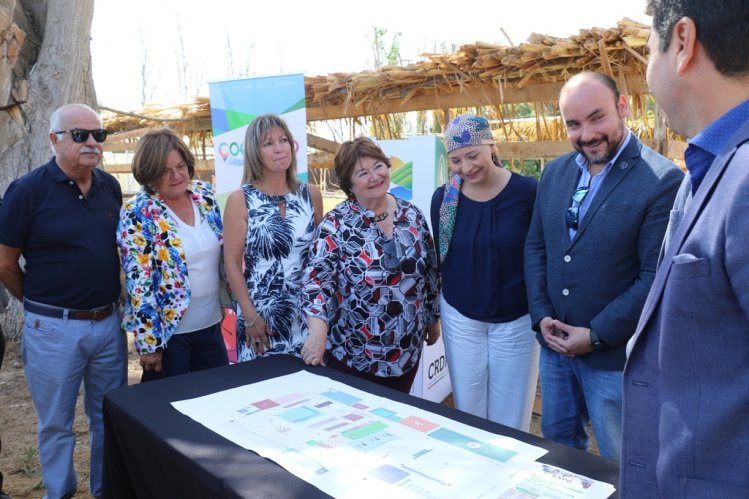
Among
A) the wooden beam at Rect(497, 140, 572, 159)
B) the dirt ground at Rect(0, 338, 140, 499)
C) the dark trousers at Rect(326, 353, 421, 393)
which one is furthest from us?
the wooden beam at Rect(497, 140, 572, 159)

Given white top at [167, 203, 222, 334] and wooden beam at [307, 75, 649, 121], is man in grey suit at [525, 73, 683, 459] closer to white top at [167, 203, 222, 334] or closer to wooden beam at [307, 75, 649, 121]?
white top at [167, 203, 222, 334]

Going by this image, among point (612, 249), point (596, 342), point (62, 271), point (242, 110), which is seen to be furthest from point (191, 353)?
point (242, 110)

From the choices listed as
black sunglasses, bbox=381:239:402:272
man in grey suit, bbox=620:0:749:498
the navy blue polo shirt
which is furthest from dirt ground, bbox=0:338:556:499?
man in grey suit, bbox=620:0:749:498

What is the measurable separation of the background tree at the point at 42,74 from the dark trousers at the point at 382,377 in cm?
380

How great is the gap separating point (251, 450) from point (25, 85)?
444 cm

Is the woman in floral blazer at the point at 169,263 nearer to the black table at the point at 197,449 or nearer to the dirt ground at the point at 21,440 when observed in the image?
the black table at the point at 197,449

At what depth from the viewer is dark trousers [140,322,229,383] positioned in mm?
2604

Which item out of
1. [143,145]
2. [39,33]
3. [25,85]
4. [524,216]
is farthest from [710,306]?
[39,33]

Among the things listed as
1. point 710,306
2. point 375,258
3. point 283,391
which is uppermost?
point 710,306

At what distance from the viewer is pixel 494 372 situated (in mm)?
2416

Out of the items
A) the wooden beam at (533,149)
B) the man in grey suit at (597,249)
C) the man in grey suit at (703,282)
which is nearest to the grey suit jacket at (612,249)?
the man in grey suit at (597,249)

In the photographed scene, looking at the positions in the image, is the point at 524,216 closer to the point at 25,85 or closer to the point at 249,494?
the point at 249,494

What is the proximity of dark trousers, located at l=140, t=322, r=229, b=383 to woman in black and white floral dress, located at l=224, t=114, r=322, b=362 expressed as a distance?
18 centimetres

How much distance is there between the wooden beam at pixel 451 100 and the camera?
4.01 m
